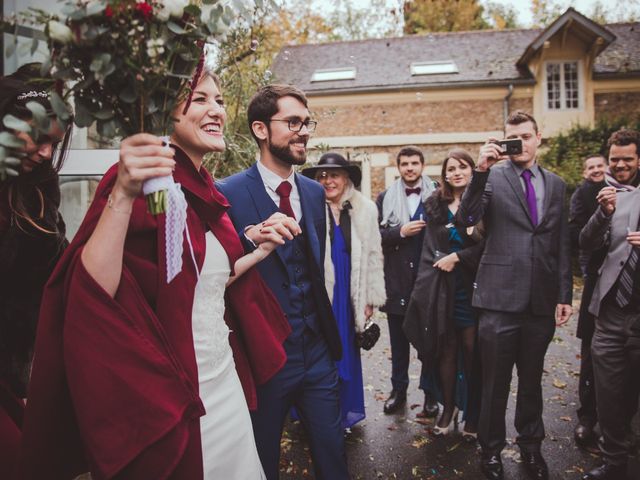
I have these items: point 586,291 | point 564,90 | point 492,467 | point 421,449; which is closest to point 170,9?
point 492,467

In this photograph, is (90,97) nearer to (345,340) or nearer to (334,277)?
(334,277)

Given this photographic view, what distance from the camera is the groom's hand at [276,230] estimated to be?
2.27 m

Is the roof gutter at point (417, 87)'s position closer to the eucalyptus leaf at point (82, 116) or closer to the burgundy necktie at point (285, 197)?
the burgundy necktie at point (285, 197)

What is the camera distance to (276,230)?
228 centimetres

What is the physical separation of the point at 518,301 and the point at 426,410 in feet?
6.21

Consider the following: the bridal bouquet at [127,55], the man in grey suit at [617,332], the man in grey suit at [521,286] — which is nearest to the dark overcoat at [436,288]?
the man in grey suit at [521,286]

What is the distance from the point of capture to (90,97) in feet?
4.66

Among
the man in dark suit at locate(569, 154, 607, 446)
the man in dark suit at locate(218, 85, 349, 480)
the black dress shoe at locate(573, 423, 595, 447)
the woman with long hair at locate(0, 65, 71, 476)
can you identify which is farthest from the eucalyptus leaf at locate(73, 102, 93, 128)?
the black dress shoe at locate(573, 423, 595, 447)

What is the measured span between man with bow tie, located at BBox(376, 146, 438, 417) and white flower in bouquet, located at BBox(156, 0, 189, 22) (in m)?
3.90

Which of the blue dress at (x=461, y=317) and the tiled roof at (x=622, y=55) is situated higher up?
the tiled roof at (x=622, y=55)

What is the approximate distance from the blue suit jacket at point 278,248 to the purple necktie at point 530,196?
1.77 m

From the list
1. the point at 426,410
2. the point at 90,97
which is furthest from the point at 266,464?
the point at 426,410

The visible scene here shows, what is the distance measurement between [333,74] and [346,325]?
16927 millimetres

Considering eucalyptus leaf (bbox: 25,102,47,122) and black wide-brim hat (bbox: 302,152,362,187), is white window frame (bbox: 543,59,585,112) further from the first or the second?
eucalyptus leaf (bbox: 25,102,47,122)
